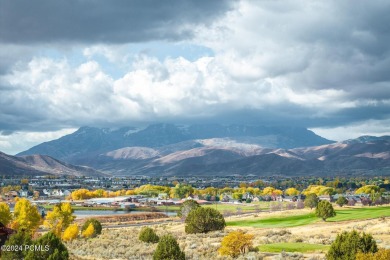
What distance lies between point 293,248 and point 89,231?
4795 cm

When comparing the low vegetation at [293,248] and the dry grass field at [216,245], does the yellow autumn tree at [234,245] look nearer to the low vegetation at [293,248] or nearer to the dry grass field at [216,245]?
the dry grass field at [216,245]

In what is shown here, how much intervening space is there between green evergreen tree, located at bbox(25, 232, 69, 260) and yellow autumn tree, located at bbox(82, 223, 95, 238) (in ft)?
157

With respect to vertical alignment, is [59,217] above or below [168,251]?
above

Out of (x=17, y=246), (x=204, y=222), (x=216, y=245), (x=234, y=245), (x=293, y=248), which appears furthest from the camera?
(x=204, y=222)

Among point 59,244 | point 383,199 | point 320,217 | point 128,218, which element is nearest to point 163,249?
point 59,244

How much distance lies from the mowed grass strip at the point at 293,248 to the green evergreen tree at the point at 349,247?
14.2m

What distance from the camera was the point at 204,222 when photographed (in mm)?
97188

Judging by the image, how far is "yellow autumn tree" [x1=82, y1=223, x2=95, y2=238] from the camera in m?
102

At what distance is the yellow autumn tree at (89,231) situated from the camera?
101688 millimetres

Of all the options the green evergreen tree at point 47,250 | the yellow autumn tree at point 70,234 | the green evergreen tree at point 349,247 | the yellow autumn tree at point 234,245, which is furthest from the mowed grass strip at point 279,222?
the green evergreen tree at point 47,250

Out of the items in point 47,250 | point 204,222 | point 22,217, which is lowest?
point 204,222

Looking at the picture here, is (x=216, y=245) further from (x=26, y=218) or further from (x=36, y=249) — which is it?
(x=26, y=218)

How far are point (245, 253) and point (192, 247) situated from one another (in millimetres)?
11508

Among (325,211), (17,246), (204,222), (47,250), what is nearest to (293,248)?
(204,222)
